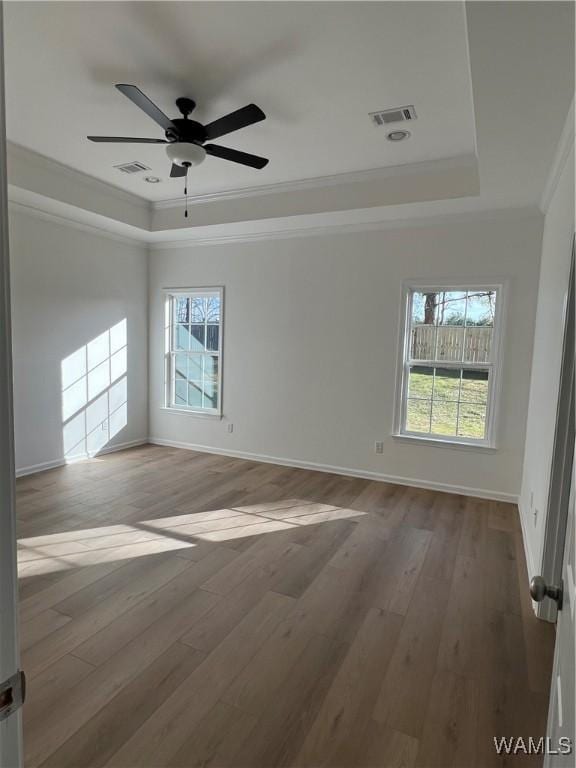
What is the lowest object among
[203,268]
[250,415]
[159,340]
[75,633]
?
[75,633]

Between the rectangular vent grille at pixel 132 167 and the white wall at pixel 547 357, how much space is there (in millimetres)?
3478

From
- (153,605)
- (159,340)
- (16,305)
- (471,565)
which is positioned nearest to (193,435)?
(159,340)

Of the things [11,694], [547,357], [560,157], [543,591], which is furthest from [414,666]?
[560,157]

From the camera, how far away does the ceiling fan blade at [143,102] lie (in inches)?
91.0

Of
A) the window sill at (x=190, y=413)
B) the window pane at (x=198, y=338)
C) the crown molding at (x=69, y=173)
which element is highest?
the crown molding at (x=69, y=173)

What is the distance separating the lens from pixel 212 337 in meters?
5.73

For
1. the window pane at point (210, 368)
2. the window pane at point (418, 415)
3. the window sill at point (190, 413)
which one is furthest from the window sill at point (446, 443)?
the window pane at point (210, 368)

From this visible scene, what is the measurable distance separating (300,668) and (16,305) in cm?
422

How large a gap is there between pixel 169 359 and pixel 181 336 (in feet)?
1.22

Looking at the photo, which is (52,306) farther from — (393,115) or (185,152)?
(393,115)

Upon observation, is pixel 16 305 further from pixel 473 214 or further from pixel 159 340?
pixel 473 214

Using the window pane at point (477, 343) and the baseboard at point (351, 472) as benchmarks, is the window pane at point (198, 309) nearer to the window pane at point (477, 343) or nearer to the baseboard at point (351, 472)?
the baseboard at point (351, 472)

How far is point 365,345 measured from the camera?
470 cm

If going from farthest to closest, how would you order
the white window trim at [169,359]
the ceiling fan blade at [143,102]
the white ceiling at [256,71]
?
the white window trim at [169,359] < the ceiling fan blade at [143,102] < the white ceiling at [256,71]
